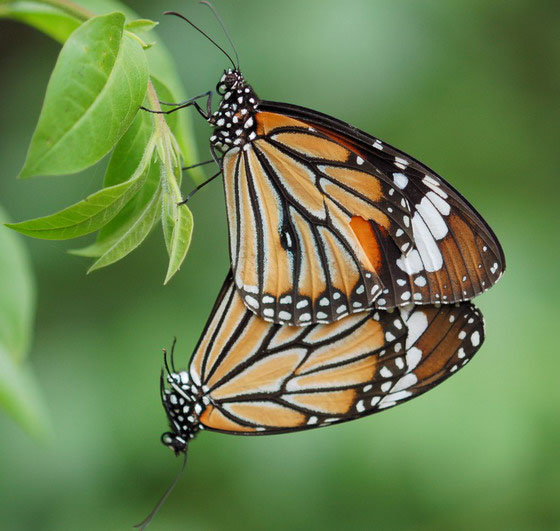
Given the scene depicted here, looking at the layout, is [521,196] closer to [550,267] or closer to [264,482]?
[550,267]

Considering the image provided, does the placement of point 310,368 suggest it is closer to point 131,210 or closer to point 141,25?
point 131,210

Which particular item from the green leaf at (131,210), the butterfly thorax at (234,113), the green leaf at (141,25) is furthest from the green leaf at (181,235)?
the butterfly thorax at (234,113)

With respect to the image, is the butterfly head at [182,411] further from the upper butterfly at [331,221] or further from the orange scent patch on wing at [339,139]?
the orange scent patch on wing at [339,139]

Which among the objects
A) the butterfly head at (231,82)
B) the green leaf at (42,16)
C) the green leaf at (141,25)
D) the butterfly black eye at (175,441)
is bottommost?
the butterfly black eye at (175,441)

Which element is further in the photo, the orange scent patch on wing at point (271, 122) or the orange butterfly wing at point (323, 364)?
the orange butterfly wing at point (323, 364)

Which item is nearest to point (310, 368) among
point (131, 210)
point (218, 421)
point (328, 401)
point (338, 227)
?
point (328, 401)

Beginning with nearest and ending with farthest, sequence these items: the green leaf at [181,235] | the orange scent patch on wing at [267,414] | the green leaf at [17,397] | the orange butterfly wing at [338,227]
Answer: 1. the green leaf at [181,235]
2. the green leaf at [17,397]
3. the orange butterfly wing at [338,227]
4. the orange scent patch on wing at [267,414]

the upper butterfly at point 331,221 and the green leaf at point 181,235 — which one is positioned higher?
the upper butterfly at point 331,221
